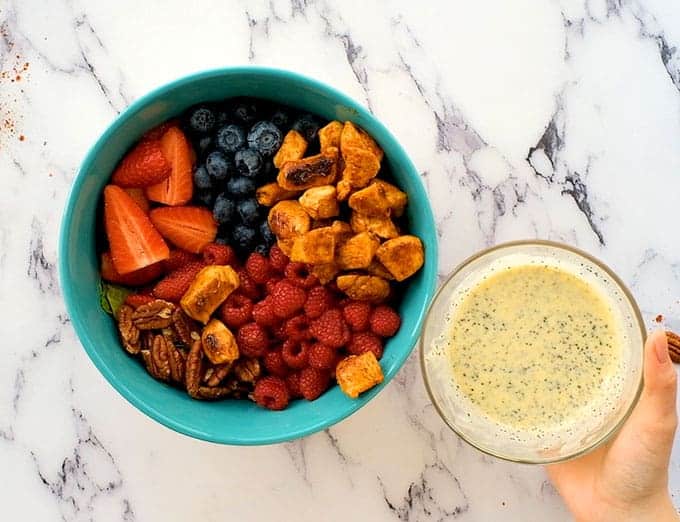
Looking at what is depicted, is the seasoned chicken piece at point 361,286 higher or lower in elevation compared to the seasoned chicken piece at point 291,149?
lower

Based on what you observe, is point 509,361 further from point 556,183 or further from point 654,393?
point 556,183

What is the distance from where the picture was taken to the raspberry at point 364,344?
139 centimetres

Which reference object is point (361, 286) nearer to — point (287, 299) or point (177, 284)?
point (287, 299)

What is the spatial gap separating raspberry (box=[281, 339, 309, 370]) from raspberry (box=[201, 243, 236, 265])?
0.49 ft

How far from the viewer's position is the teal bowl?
4.42ft

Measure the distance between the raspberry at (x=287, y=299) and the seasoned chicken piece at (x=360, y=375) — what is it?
114 millimetres

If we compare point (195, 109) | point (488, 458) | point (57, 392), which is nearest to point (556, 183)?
point (488, 458)

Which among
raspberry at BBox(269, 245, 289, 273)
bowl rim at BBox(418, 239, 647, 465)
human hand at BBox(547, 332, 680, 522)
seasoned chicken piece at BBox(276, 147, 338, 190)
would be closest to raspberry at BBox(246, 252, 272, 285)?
raspberry at BBox(269, 245, 289, 273)

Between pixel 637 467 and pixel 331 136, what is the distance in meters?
0.65

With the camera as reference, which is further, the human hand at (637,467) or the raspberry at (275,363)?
the raspberry at (275,363)

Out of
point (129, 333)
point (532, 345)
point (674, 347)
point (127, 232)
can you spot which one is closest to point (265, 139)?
point (127, 232)

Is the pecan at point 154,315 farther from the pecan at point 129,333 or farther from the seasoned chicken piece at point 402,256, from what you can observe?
the seasoned chicken piece at point 402,256

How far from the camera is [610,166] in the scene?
5.07 ft

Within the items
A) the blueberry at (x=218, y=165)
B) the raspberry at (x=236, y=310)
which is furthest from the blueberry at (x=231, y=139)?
the raspberry at (x=236, y=310)
